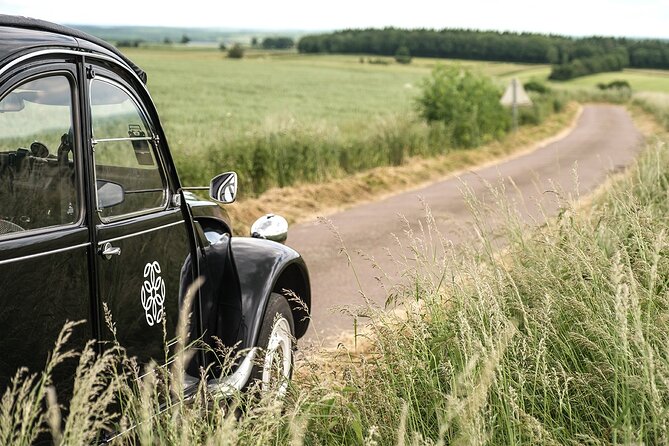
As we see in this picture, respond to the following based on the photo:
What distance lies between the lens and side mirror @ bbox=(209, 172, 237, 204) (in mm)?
4113

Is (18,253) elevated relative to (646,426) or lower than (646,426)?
elevated

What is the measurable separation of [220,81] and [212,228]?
47142 mm

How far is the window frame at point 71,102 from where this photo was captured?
296 centimetres

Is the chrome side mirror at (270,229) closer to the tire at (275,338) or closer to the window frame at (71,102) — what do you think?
the tire at (275,338)

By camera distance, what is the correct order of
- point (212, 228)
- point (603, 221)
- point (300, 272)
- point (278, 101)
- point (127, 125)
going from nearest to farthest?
point (127, 125)
point (212, 228)
point (300, 272)
point (603, 221)
point (278, 101)

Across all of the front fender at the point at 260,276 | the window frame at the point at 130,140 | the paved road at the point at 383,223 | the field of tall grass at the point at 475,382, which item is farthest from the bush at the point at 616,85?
the window frame at the point at 130,140

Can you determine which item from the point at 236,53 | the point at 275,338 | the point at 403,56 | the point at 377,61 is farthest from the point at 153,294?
the point at 403,56

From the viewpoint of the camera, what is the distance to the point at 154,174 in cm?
402

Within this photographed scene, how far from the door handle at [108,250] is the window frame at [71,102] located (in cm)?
14

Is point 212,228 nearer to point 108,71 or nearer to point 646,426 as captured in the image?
point 108,71

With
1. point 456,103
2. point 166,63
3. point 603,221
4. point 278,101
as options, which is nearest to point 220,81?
point 278,101

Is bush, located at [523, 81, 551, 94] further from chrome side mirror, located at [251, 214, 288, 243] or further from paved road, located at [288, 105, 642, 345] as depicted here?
chrome side mirror, located at [251, 214, 288, 243]

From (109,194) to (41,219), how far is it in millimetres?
444

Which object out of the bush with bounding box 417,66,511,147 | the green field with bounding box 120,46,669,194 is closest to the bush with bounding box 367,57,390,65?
the green field with bounding box 120,46,669,194
